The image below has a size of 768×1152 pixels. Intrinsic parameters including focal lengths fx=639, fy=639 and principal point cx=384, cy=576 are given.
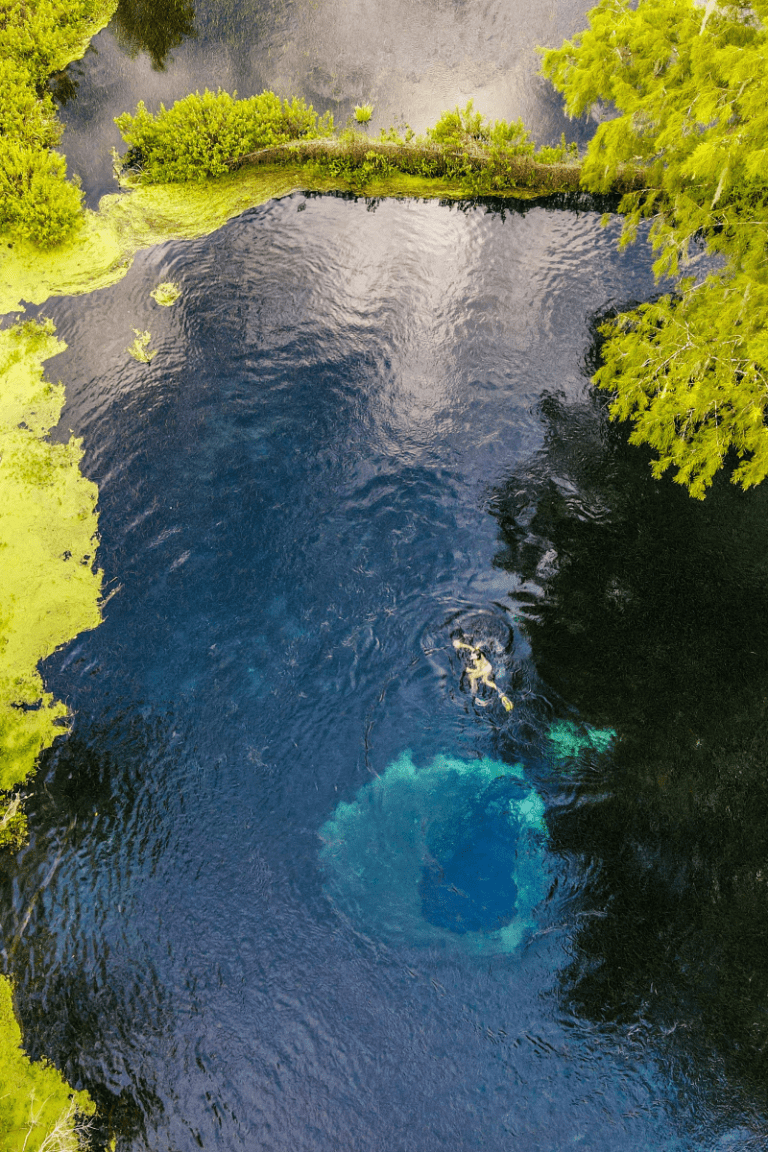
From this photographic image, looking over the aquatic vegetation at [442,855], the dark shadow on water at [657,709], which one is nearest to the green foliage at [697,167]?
the dark shadow on water at [657,709]

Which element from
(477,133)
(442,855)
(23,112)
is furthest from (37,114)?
(442,855)

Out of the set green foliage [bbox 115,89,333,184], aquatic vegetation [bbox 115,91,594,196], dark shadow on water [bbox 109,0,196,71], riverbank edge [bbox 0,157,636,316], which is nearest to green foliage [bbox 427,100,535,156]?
aquatic vegetation [bbox 115,91,594,196]

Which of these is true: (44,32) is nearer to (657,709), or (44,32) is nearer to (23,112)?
(23,112)

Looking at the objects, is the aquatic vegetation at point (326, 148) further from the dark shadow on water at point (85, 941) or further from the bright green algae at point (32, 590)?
the dark shadow on water at point (85, 941)

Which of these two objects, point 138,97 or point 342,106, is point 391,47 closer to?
point 342,106

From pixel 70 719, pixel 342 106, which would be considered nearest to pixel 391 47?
pixel 342 106

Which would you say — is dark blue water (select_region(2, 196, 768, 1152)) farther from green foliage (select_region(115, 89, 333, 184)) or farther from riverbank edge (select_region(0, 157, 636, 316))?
green foliage (select_region(115, 89, 333, 184))
